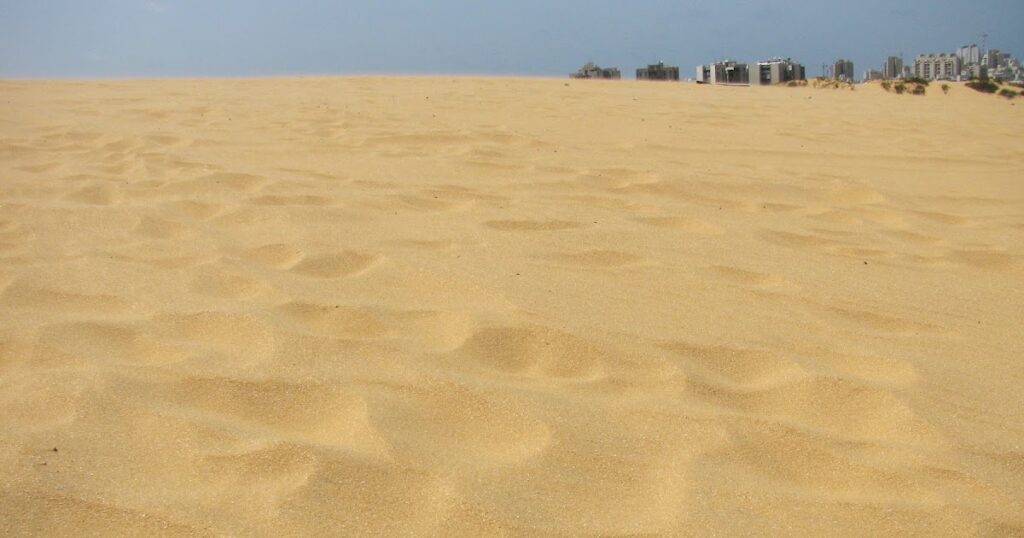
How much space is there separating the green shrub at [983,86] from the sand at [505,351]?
1320 centimetres

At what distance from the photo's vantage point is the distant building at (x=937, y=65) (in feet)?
131

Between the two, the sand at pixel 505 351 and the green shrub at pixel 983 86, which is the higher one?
the sand at pixel 505 351

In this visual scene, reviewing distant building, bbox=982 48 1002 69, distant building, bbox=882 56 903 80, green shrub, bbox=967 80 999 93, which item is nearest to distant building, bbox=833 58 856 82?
distant building, bbox=882 56 903 80

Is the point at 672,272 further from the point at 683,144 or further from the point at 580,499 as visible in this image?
the point at 683,144

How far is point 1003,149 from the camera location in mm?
5285

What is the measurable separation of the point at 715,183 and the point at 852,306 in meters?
1.55

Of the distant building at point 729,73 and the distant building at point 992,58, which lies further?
the distant building at point 992,58

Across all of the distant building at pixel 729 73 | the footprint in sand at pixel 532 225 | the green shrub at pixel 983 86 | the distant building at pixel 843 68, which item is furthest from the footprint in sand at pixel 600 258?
the distant building at pixel 843 68

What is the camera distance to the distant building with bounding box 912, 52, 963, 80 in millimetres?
40000

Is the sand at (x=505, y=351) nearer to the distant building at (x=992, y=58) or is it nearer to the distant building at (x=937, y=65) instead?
the distant building at (x=937, y=65)

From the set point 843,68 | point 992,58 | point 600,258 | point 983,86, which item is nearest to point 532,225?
point 600,258

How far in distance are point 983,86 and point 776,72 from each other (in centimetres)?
547

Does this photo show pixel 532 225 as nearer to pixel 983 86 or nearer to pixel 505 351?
pixel 505 351

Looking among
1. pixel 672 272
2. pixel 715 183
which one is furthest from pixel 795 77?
pixel 672 272
